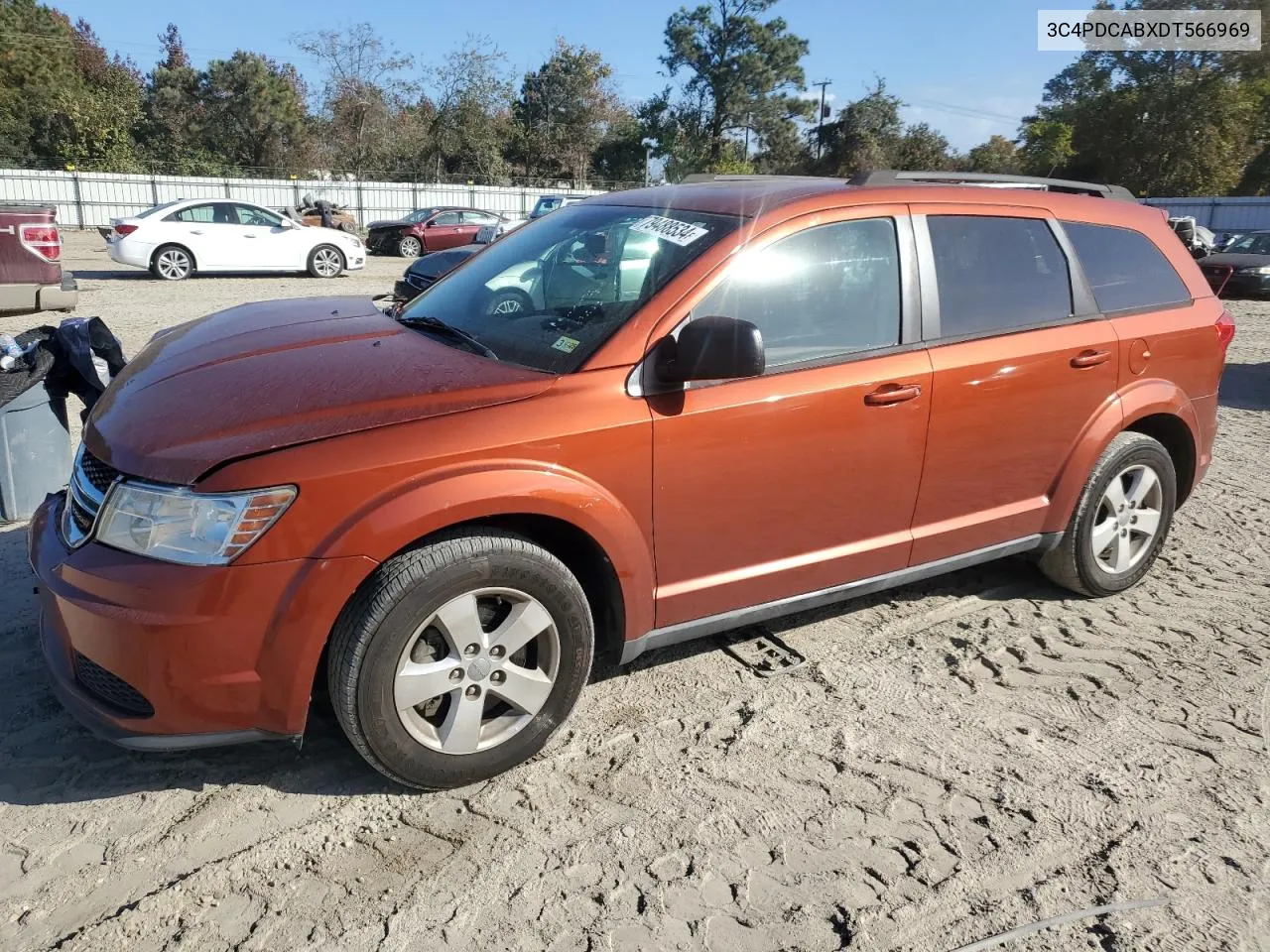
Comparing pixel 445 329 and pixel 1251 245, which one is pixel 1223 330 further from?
pixel 1251 245

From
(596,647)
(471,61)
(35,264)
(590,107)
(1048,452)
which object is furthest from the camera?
(590,107)

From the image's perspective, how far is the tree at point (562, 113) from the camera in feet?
173

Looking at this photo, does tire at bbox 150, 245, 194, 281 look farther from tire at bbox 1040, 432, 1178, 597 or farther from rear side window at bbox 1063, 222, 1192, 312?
tire at bbox 1040, 432, 1178, 597

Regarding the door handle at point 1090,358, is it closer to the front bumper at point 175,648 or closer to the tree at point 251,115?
the front bumper at point 175,648

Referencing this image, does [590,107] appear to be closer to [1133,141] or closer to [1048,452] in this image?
[1133,141]

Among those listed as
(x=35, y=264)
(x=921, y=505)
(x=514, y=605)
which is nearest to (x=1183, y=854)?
(x=921, y=505)

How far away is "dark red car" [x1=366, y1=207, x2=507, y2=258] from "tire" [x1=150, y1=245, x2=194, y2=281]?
8998 mm

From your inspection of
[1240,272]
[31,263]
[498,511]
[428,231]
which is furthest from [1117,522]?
[428,231]

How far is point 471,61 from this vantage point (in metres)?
50.2

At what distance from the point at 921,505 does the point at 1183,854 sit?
1410 millimetres

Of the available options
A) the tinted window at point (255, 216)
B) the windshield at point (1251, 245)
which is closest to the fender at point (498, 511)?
the tinted window at point (255, 216)

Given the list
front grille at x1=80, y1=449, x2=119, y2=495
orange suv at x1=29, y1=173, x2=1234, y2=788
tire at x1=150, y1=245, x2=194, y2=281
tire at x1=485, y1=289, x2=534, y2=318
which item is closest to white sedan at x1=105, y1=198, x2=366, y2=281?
tire at x1=150, y1=245, x2=194, y2=281

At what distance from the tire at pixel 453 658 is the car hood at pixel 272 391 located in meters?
0.43

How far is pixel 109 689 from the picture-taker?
2.57 m
